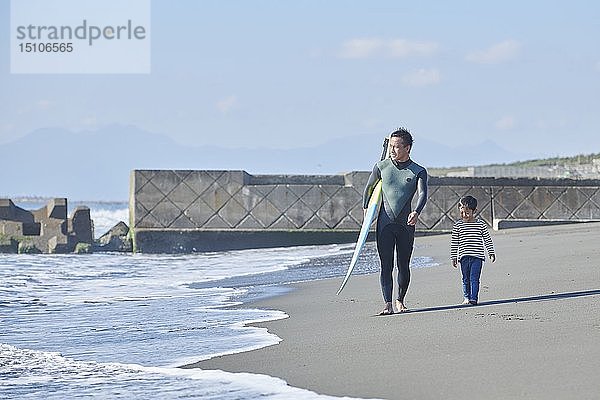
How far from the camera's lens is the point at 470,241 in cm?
754

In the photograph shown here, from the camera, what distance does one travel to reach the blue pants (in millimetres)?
7191

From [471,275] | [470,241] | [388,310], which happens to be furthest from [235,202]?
[388,310]

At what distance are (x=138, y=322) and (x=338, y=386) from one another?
321 centimetres

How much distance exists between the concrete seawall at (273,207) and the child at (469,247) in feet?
33.5

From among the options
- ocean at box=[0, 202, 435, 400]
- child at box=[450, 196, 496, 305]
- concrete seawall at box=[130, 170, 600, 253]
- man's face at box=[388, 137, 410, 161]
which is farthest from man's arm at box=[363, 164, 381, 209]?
concrete seawall at box=[130, 170, 600, 253]

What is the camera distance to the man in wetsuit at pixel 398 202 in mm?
7250

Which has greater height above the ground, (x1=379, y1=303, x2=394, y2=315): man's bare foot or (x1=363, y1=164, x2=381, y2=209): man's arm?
(x1=363, y1=164, x2=381, y2=209): man's arm

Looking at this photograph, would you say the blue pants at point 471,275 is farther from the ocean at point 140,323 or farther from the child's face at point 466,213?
the ocean at point 140,323

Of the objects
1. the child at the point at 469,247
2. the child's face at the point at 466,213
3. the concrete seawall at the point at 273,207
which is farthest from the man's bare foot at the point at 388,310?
the concrete seawall at the point at 273,207

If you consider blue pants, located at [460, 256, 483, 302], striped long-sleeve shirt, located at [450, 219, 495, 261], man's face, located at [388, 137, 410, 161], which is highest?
man's face, located at [388, 137, 410, 161]

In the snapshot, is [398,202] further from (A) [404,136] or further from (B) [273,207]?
(B) [273,207]

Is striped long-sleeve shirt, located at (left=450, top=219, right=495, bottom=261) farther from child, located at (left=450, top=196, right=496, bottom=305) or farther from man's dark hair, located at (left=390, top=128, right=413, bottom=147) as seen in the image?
man's dark hair, located at (left=390, top=128, right=413, bottom=147)

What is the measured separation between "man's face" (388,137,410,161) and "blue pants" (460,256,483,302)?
0.85 m

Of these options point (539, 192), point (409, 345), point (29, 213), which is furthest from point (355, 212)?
point (409, 345)
